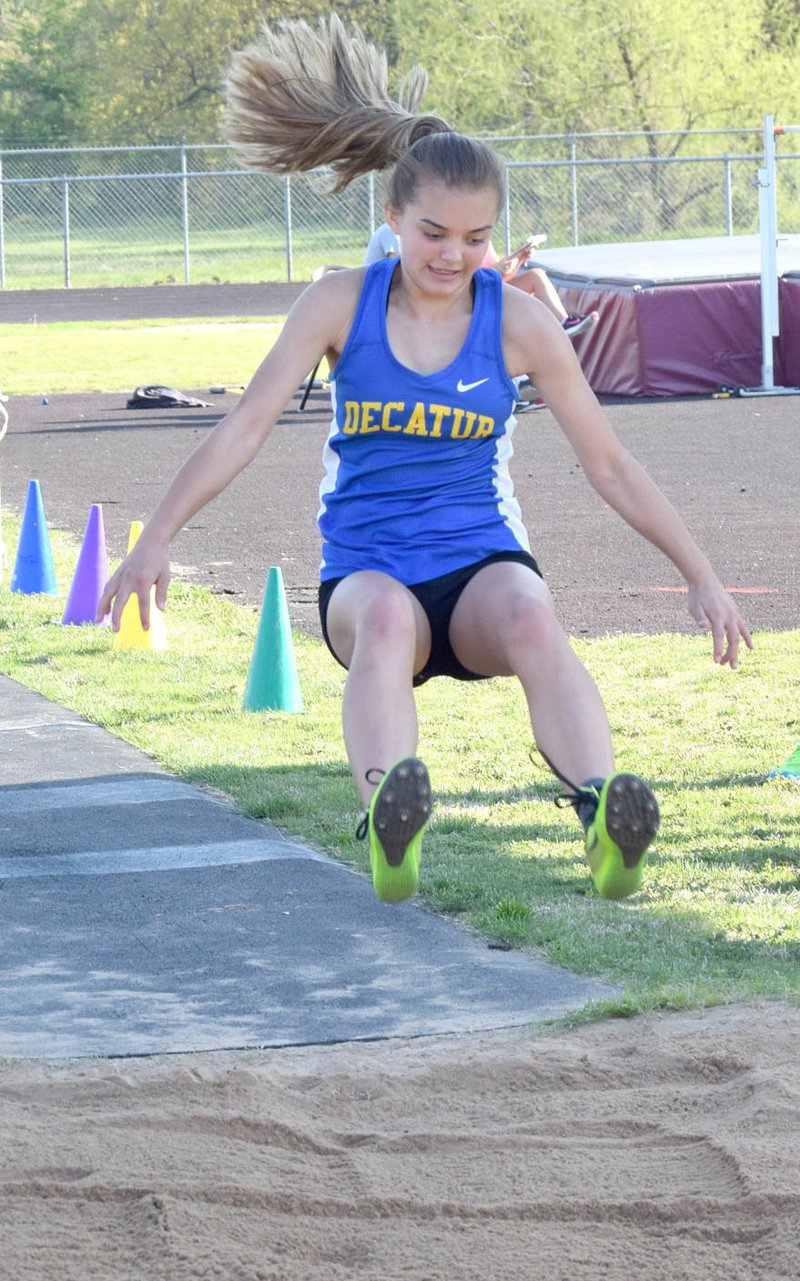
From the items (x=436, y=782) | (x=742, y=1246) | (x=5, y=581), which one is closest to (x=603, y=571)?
(x=5, y=581)

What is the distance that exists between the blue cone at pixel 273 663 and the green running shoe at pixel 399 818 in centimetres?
402

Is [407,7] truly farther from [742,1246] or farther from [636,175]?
[742,1246]

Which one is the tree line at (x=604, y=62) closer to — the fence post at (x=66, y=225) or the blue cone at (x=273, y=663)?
the fence post at (x=66, y=225)

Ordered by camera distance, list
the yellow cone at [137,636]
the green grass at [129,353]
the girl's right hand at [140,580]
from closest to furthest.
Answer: the girl's right hand at [140,580] → the yellow cone at [137,636] → the green grass at [129,353]

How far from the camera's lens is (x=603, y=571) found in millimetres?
10914

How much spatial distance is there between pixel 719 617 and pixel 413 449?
0.79m

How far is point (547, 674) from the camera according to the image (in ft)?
13.1

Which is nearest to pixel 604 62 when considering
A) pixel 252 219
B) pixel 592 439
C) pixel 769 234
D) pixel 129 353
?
Answer: pixel 252 219

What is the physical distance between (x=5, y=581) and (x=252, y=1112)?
7.56 m

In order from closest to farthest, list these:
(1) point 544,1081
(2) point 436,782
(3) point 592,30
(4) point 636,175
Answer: (1) point 544,1081, (2) point 436,782, (4) point 636,175, (3) point 592,30

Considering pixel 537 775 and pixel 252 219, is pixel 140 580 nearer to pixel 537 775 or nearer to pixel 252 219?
pixel 537 775

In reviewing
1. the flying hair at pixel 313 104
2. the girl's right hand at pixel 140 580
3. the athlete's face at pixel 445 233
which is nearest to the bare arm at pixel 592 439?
the athlete's face at pixel 445 233

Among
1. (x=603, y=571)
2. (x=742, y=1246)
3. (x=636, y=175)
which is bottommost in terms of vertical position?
(x=742, y=1246)

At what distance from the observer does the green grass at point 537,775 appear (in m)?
5.06
